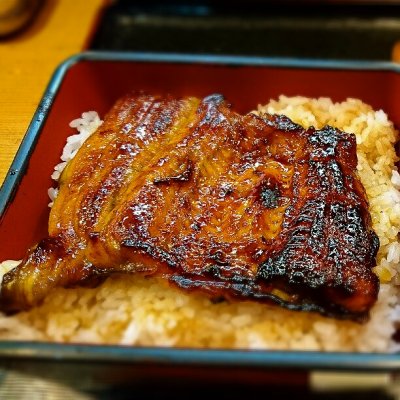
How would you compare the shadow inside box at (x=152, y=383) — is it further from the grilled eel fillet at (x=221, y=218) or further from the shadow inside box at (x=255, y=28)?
the shadow inside box at (x=255, y=28)

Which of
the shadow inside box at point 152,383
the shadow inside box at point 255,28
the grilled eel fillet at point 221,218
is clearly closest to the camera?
the shadow inside box at point 152,383

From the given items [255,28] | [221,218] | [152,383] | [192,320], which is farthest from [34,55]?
[152,383]

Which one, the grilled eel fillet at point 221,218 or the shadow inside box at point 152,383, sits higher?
the grilled eel fillet at point 221,218

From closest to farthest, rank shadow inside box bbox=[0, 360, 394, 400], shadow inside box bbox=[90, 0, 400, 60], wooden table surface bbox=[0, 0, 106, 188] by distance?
shadow inside box bbox=[0, 360, 394, 400], wooden table surface bbox=[0, 0, 106, 188], shadow inside box bbox=[90, 0, 400, 60]

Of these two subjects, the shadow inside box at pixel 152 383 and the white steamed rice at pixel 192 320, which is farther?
the white steamed rice at pixel 192 320

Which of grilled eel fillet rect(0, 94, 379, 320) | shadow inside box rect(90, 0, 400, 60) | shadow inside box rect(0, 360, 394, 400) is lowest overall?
shadow inside box rect(0, 360, 394, 400)

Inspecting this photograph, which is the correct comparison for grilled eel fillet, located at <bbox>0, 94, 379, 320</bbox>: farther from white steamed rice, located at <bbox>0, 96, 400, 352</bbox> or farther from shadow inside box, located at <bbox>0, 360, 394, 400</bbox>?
shadow inside box, located at <bbox>0, 360, 394, 400</bbox>

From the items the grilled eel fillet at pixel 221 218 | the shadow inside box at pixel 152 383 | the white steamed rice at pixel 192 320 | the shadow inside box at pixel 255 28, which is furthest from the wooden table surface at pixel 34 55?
the shadow inside box at pixel 152 383

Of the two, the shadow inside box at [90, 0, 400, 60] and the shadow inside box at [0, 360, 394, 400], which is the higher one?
the shadow inside box at [90, 0, 400, 60]

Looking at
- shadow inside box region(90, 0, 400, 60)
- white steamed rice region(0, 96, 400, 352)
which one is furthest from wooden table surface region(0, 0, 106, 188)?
white steamed rice region(0, 96, 400, 352)
